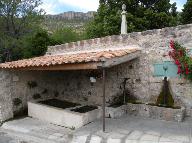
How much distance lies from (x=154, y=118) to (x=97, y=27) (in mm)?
16516

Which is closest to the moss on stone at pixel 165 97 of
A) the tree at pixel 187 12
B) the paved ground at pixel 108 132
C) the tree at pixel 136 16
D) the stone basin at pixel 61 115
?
the paved ground at pixel 108 132

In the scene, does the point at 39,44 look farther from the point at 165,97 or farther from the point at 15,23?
the point at 165,97

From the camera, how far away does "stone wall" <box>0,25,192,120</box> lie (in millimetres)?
8508

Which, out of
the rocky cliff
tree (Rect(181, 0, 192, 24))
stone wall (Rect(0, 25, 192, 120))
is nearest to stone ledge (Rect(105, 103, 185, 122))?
stone wall (Rect(0, 25, 192, 120))

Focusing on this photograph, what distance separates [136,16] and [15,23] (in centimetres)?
1258

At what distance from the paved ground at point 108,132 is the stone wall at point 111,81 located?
103 centimetres

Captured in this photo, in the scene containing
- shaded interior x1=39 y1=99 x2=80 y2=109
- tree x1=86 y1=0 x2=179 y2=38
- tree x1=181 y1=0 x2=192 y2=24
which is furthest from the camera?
tree x1=86 y1=0 x2=179 y2=38

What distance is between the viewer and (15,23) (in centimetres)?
2712

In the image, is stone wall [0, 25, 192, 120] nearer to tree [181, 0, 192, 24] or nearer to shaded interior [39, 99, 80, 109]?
shaded interior [39, 99, 80, 109]

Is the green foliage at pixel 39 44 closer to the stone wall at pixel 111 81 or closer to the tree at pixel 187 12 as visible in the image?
the stone wall at pixel 111 81

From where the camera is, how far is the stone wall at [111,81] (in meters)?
8.51

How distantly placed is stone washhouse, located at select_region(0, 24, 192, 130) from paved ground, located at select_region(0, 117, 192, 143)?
2.10ft

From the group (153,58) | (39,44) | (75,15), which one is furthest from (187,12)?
(75,15)

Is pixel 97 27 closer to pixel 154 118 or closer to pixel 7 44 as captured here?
pixel 7 44
